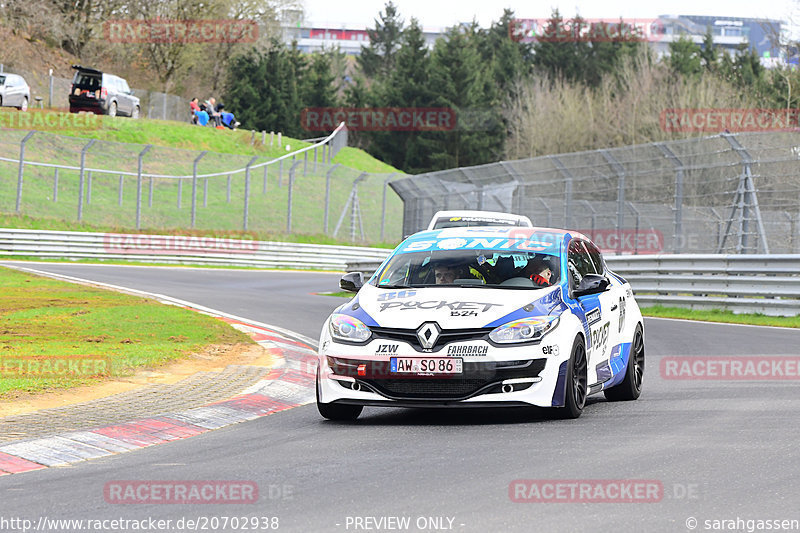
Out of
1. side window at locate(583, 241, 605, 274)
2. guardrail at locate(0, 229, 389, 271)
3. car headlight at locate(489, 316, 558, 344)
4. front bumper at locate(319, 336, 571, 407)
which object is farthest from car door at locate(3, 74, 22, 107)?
car headlight at locate(489, 316, 558, 344)

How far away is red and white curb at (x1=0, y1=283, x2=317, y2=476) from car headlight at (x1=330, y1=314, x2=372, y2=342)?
1.08 metres

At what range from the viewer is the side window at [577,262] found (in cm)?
986

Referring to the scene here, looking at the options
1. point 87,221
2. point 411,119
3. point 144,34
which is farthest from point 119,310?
point 411,119

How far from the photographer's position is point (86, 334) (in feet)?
48.6

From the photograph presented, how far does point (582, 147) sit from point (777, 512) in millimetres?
71635

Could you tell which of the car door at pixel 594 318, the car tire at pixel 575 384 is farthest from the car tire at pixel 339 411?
the car door at pixel 594 318

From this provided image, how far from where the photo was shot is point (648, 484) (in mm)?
6285

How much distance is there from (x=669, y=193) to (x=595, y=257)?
1391 cm

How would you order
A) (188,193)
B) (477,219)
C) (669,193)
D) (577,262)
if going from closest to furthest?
(577,262) < (477,219) < (669,193) < (188,193)

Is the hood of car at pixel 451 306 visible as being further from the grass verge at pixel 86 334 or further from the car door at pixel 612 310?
the grass verge at pixel 86 334

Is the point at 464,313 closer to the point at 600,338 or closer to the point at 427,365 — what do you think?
the point at 427,365

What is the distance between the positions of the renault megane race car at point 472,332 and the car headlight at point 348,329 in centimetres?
1

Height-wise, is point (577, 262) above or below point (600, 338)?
above

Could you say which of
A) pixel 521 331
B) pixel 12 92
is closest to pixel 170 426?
pixel 521 331
